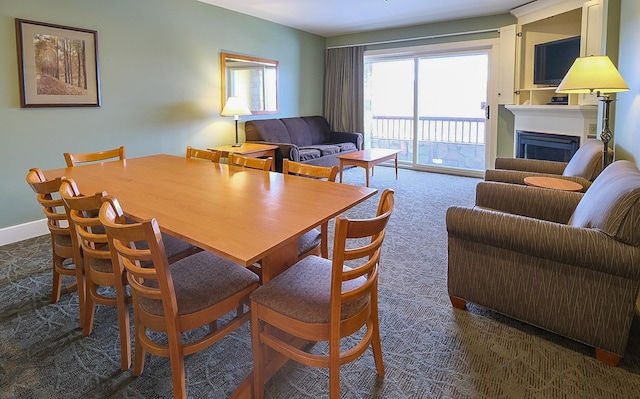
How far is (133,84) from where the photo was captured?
4168 millimetres

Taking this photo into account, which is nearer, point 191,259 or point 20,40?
point 191,259

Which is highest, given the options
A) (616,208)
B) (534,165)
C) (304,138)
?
(304,138)

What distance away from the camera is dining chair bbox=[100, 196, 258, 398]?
1.30 meters

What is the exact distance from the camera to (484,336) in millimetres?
2008

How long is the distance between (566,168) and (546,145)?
155 centimetres

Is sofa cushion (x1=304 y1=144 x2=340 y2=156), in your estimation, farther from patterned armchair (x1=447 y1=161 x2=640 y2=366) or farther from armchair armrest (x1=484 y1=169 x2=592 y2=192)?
patterned armchair (x1=447 y1=161 x2=640 y2=366)

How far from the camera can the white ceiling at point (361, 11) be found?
4910 millimetres

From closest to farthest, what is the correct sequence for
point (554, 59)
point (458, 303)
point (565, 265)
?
point (565, 265), point (458, 303), point (554, 59)

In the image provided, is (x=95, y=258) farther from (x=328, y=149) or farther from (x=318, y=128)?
(x=318, y=128)

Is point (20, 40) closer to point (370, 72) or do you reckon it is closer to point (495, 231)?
point (495, 231)

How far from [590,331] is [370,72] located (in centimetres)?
618

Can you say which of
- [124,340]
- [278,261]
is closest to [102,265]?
[124,340]

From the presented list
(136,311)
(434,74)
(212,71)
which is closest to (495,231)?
(136,311)

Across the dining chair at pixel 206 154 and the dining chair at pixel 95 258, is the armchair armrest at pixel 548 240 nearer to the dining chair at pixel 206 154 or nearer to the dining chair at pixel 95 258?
the dining chair at pixel 95 258
